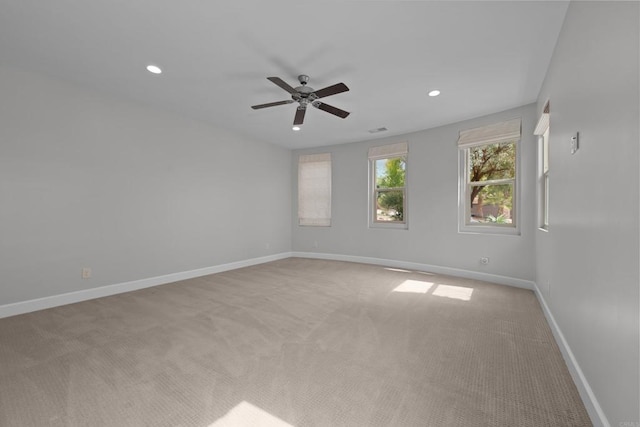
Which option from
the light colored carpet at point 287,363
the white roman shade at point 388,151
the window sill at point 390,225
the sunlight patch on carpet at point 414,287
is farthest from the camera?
the window sill at point 390,225

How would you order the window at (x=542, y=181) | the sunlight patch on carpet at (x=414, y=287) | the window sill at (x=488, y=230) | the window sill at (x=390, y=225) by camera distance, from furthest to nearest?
the window sill at (x=390, y=225)
the window sill at (x=488, y=230)
the sunlight patch on carpet at (x=414, y=287)
the window at (x=542, y=181)

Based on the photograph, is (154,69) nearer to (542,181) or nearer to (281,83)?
(281,83)

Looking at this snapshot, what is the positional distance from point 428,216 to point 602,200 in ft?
11.2

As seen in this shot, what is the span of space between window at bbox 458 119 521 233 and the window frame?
3.18 ft

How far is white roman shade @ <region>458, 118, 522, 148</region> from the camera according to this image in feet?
12.6

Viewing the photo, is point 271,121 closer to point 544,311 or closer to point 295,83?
point 295,83

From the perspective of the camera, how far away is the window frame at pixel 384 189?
16.7 ft

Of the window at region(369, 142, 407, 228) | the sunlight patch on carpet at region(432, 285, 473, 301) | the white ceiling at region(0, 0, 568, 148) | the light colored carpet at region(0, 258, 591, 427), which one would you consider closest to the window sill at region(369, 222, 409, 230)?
the window at region(369, 142, 407, 228)

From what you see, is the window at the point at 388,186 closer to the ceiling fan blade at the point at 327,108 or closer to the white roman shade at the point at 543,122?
the white roman shade at the point at 543,122

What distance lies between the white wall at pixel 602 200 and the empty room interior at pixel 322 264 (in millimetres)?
19

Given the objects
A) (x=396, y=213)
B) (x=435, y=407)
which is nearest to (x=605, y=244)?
(x=435, y=407)

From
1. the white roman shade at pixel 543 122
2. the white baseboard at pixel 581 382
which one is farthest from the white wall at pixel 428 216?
the white baseboard at pixel 581 382

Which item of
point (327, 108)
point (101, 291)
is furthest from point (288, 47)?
point (101, 291)

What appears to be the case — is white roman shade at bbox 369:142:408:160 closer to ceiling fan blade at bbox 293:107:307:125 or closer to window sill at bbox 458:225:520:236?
window sill at bbox 458:225:520:236
